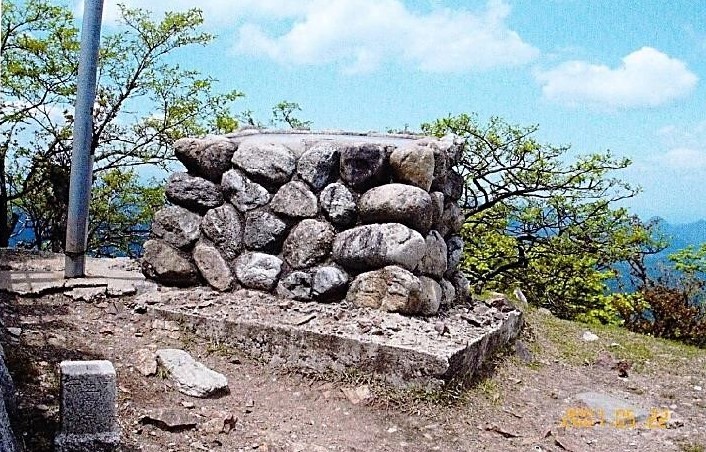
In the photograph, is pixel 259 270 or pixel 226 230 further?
pixel 226 230

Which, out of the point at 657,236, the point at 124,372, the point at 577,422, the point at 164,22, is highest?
the point at 164,22

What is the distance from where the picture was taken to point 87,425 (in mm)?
2789

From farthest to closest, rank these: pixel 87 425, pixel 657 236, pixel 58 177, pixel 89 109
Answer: pixel 657 236
pixel 58 177
pixel 89 109
pixel 87 425

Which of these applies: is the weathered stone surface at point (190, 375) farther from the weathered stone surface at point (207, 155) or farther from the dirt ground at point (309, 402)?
the weathered stone surface at point (207, 155)

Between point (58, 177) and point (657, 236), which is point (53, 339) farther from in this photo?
point (657, 236)

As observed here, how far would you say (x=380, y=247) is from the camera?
4809 millimetres

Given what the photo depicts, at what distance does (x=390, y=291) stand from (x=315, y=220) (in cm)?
76

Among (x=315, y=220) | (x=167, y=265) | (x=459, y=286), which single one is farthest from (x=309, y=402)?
(x=459, y=286)

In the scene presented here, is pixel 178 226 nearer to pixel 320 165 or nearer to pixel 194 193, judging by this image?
pixel 194 193

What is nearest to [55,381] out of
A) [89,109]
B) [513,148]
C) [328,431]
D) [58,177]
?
[328,431]

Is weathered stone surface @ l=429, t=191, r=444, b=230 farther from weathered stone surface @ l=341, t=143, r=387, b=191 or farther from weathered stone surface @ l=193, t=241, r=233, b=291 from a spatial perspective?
weathered stone surface @ l=193, t=241, r=233, b=291

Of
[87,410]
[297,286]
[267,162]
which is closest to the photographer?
[87,410]

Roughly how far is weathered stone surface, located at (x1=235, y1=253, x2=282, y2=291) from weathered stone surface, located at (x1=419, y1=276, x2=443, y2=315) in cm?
102

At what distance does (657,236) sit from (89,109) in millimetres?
8872
